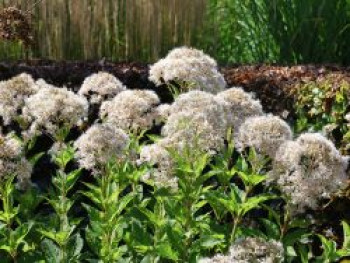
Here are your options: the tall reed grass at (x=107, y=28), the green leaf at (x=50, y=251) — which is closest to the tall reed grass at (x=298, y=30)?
the tall reed grass at (x=107, y=28)

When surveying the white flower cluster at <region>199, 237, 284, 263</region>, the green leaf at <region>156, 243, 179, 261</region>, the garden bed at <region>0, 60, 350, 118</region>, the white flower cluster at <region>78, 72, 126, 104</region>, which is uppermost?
the white flower cluster at <region>78, 72, 126, 104</region>

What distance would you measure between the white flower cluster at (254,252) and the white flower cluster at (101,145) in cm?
89

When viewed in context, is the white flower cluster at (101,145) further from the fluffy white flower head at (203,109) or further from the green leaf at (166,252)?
the green leaf at (166,252)

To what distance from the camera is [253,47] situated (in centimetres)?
875

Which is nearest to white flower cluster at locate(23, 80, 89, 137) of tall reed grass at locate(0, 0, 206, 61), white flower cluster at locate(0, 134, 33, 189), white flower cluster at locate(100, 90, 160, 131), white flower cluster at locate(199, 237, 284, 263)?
white flower cluster at locate(100, 90, 160, 131)

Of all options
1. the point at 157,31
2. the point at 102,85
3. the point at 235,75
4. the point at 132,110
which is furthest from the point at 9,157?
the point at 157,31

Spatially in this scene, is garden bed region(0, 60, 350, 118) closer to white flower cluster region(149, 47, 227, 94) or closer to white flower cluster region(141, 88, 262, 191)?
white flower cluster region(149, 47, 227, 94)

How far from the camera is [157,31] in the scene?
8.66 m

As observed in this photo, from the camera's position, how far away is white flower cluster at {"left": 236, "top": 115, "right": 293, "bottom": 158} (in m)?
3.09

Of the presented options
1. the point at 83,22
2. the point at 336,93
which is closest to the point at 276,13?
the point at 83,22

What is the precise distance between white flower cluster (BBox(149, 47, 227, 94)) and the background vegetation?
168 inches

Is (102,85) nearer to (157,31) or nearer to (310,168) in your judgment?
(310,168)

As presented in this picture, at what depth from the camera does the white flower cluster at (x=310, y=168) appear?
2.90 meters

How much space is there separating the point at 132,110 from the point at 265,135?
2.19ft
